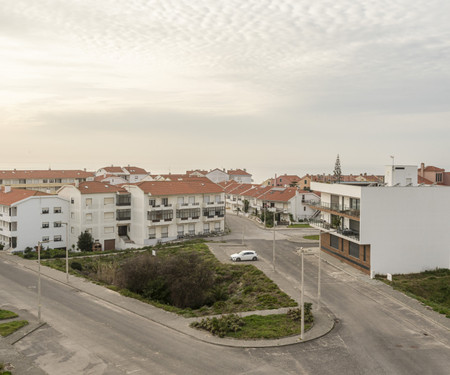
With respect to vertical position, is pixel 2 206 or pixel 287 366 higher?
pixel 2 206

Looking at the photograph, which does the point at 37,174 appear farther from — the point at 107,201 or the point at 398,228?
the point at 398,228

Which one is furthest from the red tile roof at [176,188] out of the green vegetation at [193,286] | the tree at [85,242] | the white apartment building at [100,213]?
the green vegetation at [193,286]

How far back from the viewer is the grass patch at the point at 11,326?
2591 centimetres

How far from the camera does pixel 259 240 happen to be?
61.9m

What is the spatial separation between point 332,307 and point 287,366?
1043 cm

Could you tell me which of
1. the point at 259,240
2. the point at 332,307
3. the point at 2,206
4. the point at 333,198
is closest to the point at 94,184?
the point at 2,206

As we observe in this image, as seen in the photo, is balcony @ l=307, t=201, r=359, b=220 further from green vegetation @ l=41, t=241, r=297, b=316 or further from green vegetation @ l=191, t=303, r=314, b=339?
green vegetation @ l=191, t=303, r=314, b=339

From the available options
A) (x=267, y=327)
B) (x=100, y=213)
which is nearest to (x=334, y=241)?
(x=267, y=327)

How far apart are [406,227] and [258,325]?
21.4m

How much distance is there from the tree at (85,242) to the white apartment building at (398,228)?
34931 mm

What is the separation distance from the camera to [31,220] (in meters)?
59.8

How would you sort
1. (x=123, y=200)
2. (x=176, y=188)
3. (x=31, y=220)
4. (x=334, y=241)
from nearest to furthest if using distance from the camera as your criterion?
(x=334, y=241), (x=31, y=220), (x=123, y=200), (x=176, y=188)

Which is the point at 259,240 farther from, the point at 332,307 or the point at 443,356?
the point at 443,356

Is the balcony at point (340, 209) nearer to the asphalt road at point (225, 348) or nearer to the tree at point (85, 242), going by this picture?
the asphalt road at point (225, 348)
